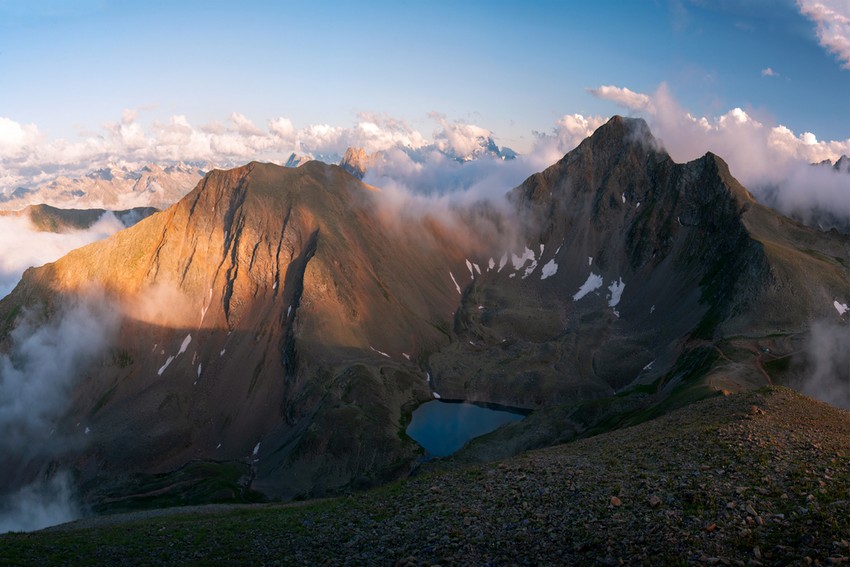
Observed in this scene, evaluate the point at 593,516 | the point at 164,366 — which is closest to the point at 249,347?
the point at 164,366

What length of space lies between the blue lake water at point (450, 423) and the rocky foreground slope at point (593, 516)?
304 feet

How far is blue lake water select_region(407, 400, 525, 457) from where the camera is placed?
13375 cm

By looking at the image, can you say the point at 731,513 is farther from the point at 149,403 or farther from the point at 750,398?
the point at 149,403

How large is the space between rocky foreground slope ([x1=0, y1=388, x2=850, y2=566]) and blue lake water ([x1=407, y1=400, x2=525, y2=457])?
92674 millimetres

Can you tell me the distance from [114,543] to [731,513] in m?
37.1

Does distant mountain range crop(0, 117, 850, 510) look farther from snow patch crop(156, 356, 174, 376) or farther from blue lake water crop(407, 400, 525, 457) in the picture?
blue lake water crop(407, 400, 525, 457)

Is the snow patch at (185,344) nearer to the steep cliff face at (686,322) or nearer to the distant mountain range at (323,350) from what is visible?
the distant mountain range at (323,350)

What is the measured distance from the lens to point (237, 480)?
123312mm

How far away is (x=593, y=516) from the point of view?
25.8m

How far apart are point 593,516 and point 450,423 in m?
124

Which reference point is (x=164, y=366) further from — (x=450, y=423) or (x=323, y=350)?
(x=450, y=423)

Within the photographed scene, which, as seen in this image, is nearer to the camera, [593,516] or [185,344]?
[593,516]

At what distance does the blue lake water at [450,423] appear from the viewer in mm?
133750

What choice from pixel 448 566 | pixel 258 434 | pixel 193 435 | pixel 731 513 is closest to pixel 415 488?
pixel 448 566
